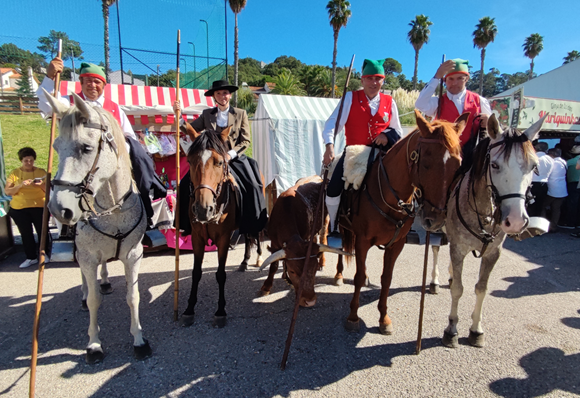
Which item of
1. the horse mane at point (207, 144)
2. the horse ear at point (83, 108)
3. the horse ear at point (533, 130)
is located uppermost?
the horse ear at point (83, 108)

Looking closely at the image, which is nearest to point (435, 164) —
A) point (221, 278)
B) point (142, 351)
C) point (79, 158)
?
point (221, 278)

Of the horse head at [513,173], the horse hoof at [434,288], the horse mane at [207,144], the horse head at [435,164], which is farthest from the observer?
the horse hoof at [434,288]

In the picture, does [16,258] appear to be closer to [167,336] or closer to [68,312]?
[68,312]

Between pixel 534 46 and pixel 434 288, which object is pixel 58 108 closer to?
pixel 434 288

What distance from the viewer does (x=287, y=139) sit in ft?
27.1

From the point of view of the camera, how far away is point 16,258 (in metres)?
5.53

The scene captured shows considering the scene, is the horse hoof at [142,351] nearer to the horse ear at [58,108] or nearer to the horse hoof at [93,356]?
the horse hoof at [93,356]

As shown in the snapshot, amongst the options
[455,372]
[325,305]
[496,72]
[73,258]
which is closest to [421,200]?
[455,372]

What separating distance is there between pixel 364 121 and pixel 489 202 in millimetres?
1681

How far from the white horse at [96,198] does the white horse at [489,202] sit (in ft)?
10.3

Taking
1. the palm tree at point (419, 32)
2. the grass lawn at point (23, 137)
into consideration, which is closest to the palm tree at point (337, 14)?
the palm tree at point (419, 32)

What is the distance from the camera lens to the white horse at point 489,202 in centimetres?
241

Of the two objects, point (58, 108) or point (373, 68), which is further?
point (373, 68)

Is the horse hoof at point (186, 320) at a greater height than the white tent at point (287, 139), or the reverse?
the white tent at point (287, 139)
